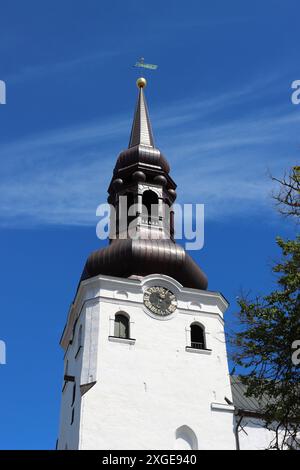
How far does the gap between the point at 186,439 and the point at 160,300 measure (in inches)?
208

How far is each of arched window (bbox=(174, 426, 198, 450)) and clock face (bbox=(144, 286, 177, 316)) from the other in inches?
174

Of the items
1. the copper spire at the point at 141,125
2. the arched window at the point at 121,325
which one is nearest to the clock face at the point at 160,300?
the arched window at the point at 121,325

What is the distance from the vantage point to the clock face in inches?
971

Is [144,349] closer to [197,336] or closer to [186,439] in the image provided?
[197,336]

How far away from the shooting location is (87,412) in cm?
2136

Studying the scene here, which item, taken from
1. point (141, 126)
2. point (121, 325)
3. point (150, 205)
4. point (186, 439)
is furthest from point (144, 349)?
point (141, 126)

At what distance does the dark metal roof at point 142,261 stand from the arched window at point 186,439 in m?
5.94

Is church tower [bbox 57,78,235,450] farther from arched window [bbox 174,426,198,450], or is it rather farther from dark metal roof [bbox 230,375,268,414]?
dark metal roof [bbox 230,375,268,414]

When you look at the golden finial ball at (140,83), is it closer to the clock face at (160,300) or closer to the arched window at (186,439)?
the clock face at (160,300)

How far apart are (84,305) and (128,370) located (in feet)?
10.8

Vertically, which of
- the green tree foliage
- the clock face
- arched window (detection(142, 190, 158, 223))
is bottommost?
the green tree foliage

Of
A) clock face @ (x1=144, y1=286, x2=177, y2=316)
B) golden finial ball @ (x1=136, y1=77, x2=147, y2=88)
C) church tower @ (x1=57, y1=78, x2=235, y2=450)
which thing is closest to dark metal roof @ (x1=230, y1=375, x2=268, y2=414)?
church tower @ (x1=57, y1=78, x2=235, y2=450)

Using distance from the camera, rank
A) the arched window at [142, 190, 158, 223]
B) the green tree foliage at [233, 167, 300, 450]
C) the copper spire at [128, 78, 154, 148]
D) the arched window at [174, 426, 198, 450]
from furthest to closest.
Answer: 1. the copper spire at [128, 78, 154, 148]
2. the arched window at [142, 190, 158, 223]
3. the arched window at [174, 426, 198, 450]
4. the green tree foliage at [233, 167, 300, 450]
